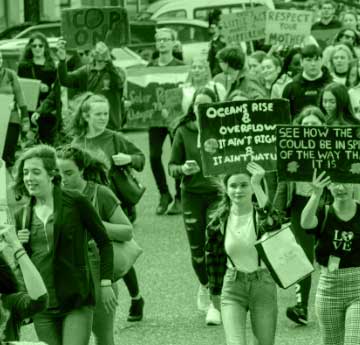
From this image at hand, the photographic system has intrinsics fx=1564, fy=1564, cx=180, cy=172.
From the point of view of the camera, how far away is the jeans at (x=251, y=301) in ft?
27.3

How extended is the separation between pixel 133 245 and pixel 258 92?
436cm

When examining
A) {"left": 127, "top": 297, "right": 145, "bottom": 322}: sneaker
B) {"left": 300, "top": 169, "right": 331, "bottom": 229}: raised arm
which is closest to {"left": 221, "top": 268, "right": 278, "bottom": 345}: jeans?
{"left": 300, "top": 169, "right": 331, "bottom": 229}: raised arm

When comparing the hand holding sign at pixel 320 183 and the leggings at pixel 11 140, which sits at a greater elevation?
the hand holding sign at pixel 320 183

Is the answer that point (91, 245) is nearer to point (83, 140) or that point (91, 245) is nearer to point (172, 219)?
point (83, 140)

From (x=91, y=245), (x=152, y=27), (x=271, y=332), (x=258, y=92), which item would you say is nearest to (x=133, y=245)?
(x=91, y=245)

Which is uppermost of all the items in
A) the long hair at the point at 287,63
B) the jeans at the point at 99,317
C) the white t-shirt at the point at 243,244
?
the white t-shirt at the point at 243,244

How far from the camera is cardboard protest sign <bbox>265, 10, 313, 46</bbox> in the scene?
1936 centimetres

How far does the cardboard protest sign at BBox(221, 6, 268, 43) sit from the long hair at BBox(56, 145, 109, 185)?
11092 millimetres

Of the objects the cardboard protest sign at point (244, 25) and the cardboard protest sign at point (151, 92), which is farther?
the cardboard protest sign at point (244, 25)

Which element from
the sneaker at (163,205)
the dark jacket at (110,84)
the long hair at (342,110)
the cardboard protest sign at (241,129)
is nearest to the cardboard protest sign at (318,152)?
the cardboard protest sign at (241,129)

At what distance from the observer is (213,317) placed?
10.8m

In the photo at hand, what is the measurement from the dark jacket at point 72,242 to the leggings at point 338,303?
4.08 ft

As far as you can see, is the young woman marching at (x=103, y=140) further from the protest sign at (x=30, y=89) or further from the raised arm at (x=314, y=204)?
the protest sign at (x=30, y=89)

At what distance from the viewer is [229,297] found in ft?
27.7
